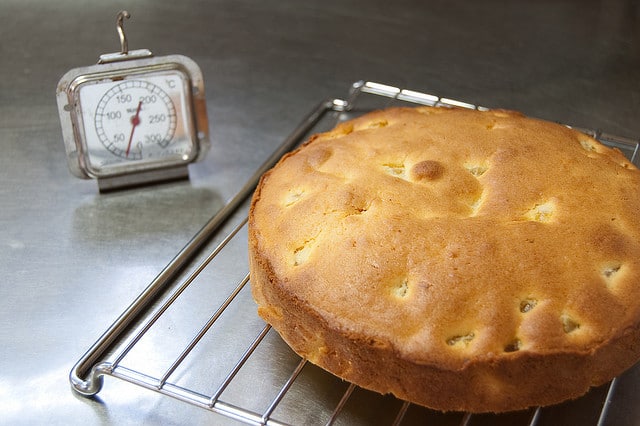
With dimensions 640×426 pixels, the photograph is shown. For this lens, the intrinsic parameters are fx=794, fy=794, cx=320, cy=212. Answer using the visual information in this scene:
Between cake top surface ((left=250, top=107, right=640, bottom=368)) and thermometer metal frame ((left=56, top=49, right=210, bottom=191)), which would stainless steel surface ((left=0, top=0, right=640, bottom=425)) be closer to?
thermometer metal frame ((left=56, top=49, right=210, bottom=191))

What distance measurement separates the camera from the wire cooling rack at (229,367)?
3.56 ft

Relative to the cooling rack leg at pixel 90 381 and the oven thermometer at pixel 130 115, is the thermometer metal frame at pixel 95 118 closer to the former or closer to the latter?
the oven thermometer at pixel 130 115

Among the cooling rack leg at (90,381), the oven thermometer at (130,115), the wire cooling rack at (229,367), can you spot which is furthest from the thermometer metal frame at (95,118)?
the cooling rack leg at (90,381)

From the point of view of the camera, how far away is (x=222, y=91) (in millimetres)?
1996

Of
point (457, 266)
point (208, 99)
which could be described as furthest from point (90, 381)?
point (208, 99)

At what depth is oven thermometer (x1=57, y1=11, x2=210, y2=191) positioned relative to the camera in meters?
1.47

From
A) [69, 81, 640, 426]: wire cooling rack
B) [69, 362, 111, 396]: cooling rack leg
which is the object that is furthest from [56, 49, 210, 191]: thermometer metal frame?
[69, 362, 111, 396]: cooling rack leg

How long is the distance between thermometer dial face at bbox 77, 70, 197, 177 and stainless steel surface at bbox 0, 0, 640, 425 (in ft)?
0.27

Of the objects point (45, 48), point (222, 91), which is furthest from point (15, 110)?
point (222, 91)

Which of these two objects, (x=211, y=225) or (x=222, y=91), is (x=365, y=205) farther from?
(x=222, y=91)

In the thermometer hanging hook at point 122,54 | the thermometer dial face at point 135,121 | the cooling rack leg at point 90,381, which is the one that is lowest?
the cooling rack leg at point 90,381

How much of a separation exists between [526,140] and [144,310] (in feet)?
2.26

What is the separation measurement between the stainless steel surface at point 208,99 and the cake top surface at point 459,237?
167 mm

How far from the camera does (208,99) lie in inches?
77.2
